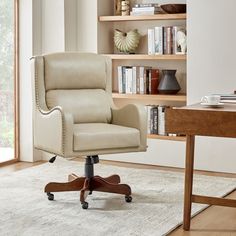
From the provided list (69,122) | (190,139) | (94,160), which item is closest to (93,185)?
(94,160)

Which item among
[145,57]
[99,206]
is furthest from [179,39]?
[99,206]

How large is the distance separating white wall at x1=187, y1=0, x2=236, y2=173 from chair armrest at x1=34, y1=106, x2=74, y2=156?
164 cm

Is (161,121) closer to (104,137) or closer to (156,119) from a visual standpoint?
(156,119)

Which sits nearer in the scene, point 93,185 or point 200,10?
point 93,185

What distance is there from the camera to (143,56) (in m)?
5.73

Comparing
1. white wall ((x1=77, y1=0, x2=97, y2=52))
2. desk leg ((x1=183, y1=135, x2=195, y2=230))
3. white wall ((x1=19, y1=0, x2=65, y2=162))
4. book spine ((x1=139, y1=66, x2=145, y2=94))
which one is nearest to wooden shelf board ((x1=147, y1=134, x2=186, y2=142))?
book spine ((x1=139, y1=66, x2=145, y2=94))

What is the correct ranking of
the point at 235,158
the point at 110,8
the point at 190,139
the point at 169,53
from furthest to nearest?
the point at 110,8
the point at 169,53
the point at 235,158
the point at 190,139

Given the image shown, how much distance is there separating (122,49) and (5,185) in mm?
1949

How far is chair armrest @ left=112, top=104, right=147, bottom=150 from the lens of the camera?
4.36m

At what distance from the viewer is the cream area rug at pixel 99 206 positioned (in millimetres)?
3604

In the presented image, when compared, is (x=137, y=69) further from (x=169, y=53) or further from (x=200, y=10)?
(x=200, y=10)

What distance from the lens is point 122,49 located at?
596 cm

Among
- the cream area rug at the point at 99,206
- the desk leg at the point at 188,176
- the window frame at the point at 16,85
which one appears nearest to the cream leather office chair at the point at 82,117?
the cream area rug at the point at 99,206

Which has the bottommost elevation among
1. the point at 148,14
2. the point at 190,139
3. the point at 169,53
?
the point at 190,139
